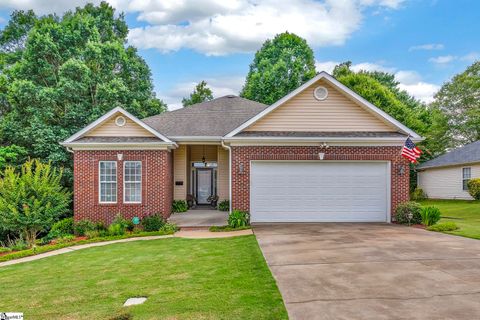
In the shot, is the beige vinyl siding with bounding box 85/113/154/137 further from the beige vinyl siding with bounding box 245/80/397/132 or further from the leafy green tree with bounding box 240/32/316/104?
the leafy green tree with bounding box 240/32/316/104

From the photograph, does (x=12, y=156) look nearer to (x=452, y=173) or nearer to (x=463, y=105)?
(x=452, y=173)

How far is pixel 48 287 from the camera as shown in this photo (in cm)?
595

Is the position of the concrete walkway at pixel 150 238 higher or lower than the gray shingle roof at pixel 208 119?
lower

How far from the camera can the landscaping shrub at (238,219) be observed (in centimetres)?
1163

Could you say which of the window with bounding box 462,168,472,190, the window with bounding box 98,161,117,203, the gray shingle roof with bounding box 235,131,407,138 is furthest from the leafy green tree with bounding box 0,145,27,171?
the window with bounding box 462,168,472,190

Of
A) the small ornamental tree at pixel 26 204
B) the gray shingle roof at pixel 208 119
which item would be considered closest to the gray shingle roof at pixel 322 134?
the gray shingle roof at pixel 208 119

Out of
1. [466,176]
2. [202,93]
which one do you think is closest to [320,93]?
[466,176]

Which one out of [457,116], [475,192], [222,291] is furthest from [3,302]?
[457,116]

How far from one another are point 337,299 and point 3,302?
524 cm

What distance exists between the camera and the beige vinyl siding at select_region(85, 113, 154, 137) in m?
13.3

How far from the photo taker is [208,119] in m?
17.1

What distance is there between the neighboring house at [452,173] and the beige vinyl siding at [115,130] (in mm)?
20337

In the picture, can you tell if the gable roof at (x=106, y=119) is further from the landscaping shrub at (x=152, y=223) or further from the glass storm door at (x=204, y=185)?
the glass storm door at (x=204, y=185)

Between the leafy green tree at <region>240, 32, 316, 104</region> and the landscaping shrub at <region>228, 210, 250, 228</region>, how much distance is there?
2083 cm
